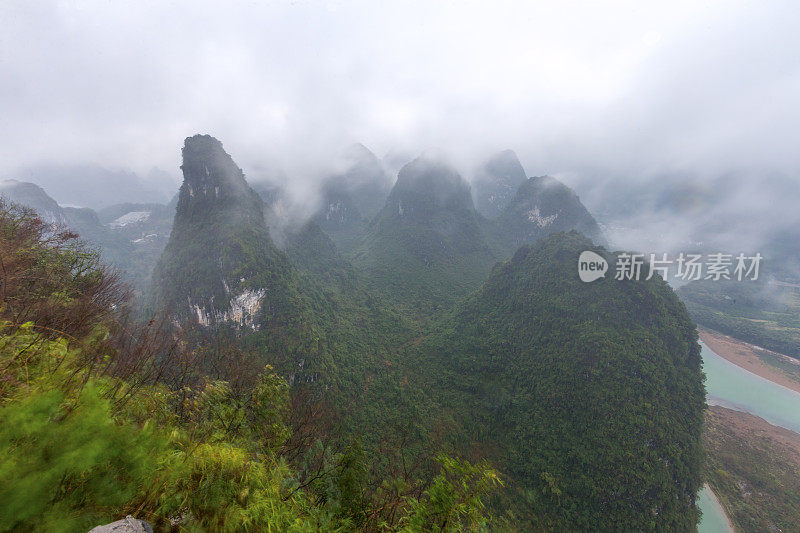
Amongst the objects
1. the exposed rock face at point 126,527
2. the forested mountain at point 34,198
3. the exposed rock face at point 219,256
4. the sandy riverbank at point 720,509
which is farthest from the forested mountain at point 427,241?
the forested mountain at point 34,198

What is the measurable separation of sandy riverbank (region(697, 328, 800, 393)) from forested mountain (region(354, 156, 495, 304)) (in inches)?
2438

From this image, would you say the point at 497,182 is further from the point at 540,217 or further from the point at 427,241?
the point at 427,241

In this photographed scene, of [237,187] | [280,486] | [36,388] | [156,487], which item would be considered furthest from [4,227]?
[237,187]

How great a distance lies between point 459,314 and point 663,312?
27.8 meters

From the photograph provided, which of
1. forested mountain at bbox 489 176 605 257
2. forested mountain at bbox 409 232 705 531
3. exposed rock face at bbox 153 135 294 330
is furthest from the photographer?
forested mountain at bbox 489 176 605 257

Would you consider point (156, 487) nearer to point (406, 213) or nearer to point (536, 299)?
point (536, 299)

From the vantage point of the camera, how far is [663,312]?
34.3 m

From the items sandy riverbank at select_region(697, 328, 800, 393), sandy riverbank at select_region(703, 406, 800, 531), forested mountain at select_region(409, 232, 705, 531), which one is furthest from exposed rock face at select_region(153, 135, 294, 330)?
sandy riverbank at select_region(697, 328, 800, 393)

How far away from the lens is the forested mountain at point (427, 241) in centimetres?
6831

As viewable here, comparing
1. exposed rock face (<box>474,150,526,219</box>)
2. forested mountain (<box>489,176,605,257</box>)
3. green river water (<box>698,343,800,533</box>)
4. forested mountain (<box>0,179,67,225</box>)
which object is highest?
exposed rock face (<box>474,150,526,219</box>)

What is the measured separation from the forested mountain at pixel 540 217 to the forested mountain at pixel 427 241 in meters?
15.1

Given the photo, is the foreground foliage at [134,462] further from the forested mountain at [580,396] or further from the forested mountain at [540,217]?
the forested mountain at [540,217]

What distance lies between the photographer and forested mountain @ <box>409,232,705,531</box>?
79.8ft

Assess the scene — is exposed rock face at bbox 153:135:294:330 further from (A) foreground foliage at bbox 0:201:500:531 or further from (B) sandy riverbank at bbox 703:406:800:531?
(B) sandy riverbank at bbox 703:406:800:531
